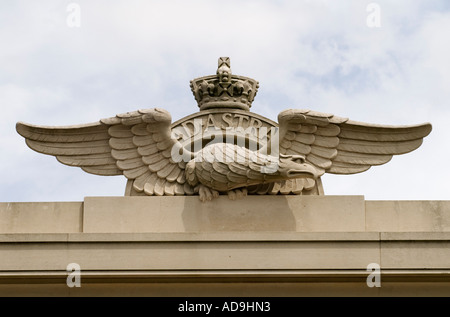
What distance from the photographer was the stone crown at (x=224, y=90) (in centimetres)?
1443

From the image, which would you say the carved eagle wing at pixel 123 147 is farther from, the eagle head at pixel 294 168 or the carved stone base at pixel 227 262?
the eagle head at pixel 294 168

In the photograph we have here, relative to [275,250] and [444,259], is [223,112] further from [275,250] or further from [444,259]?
[444,259]

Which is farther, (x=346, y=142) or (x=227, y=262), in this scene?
(x=346, y=142)

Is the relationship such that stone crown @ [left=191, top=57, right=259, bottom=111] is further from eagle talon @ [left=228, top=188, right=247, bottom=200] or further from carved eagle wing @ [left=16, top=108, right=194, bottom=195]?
eagle talon @ [left=228, top=188, right=247, bottom=200]

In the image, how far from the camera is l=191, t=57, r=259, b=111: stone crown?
47.3 ft

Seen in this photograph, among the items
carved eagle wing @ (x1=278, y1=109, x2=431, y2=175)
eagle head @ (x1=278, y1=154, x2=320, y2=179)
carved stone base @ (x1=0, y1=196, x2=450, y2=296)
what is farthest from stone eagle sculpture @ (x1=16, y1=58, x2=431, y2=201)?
carved stone base @ (x1=0, y1=196, x2=450, y2=296)

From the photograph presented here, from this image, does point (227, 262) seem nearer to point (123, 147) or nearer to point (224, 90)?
point (123, 147)

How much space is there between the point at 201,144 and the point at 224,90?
2.24 feet

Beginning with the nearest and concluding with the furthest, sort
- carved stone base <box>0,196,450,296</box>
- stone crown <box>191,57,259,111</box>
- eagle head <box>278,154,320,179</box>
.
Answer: carved stone base <box>0,196,450,296</box>, eagle head <box>278,154,320,179</box>, stone crown <box>191,57,259,111</box>

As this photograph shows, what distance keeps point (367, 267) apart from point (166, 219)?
2163 mm

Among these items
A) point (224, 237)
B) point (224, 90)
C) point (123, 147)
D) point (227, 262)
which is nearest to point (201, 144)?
point (224, 90)

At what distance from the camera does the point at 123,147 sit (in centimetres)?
1421

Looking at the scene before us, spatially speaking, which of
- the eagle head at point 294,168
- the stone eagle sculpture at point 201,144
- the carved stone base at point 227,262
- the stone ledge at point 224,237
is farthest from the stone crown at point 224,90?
the stone ledge at point 224,237
